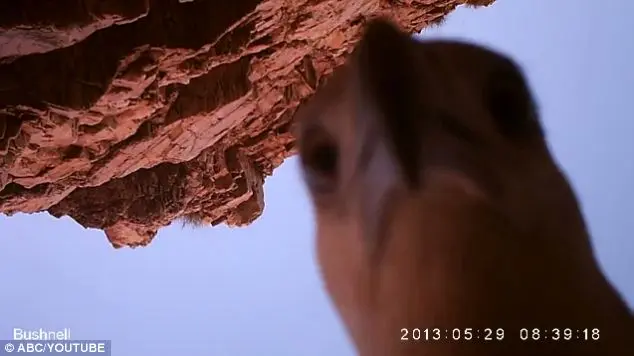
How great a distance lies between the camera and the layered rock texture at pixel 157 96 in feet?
7.92

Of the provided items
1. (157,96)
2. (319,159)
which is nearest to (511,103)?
(319,159)

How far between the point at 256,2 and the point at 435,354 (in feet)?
7.12

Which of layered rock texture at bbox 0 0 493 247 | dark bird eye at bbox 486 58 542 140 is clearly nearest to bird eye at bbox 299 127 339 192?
dark bird eye at bbox 486 58 542 140

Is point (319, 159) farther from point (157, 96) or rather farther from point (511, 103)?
point (157, 96)

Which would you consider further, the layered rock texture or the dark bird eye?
the layered rock texture

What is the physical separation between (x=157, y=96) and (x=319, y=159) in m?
2.06

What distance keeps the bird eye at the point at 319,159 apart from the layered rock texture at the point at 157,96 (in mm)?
1196

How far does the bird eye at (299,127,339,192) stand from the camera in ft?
2.58

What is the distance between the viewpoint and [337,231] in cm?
75

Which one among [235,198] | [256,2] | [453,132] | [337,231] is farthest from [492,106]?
[235,198]

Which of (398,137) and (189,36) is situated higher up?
(189,36)

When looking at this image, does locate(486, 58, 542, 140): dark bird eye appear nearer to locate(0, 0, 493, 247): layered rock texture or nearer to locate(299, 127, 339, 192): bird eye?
locate(299, 127, 339, 192): bird eye

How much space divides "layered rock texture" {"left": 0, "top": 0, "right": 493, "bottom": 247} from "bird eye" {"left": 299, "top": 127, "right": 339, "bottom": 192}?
120cm

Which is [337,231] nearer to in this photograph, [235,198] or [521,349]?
[521,349]
